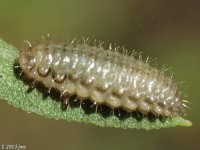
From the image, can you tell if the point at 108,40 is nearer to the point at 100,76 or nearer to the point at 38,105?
the point at 100,76

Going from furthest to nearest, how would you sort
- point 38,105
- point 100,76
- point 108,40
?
1. point 108,40
2. point 100,76
3. point 38,105

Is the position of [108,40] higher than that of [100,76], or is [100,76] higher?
[108,40]

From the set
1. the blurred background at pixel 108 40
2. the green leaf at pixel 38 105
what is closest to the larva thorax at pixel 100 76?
the green leaf at pixel 38 105

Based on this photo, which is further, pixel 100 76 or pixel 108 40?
pixel 108 40

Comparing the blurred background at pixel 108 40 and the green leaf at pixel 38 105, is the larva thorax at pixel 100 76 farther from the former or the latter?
the blurred background at pixel 108 40

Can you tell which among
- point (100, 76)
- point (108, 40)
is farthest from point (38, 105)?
point (108, 40)

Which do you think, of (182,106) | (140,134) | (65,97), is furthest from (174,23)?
(65,97)
